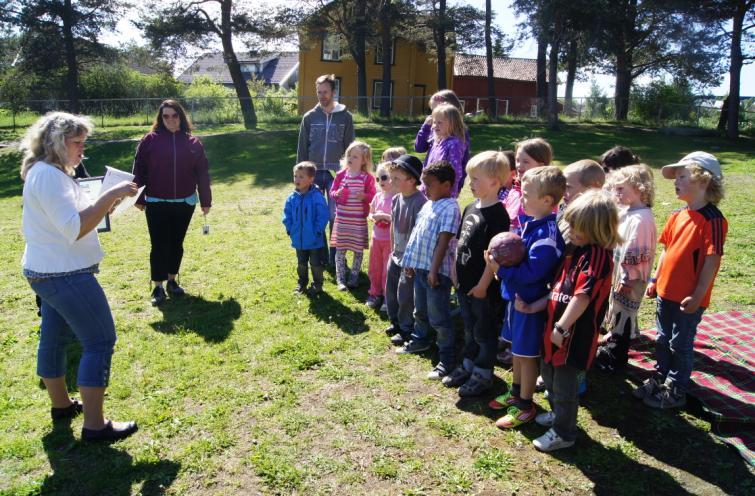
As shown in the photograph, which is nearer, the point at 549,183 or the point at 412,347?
the point at 549,183

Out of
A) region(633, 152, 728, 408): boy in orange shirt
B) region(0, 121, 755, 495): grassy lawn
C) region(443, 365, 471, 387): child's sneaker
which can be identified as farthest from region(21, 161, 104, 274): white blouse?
region(633, 152, 728, 408): boy in orange shirt

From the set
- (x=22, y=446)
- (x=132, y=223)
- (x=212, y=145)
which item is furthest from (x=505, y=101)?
(x=22, y=446)

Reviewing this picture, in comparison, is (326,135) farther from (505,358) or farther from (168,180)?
(505,358)

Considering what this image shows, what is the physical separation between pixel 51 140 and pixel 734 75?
85.5 ft

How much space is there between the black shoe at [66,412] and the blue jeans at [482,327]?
8.98ft

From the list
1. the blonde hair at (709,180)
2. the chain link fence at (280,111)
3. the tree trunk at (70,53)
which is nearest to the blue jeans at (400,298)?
the blonde hair at (709,180)

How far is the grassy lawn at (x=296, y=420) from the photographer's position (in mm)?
3160

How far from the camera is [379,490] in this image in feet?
10.1

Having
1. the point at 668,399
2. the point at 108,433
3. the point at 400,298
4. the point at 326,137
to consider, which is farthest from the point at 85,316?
the point at 326,137

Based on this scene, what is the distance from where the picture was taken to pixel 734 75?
74.0ft

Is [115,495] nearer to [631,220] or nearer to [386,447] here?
[386,447]

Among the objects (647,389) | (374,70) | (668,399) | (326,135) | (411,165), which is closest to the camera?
(668,399)

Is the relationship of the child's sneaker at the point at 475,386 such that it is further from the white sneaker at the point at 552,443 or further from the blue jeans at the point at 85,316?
the blue jeans at the point at 85,316

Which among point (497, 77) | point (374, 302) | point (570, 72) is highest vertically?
point (497, 77)
